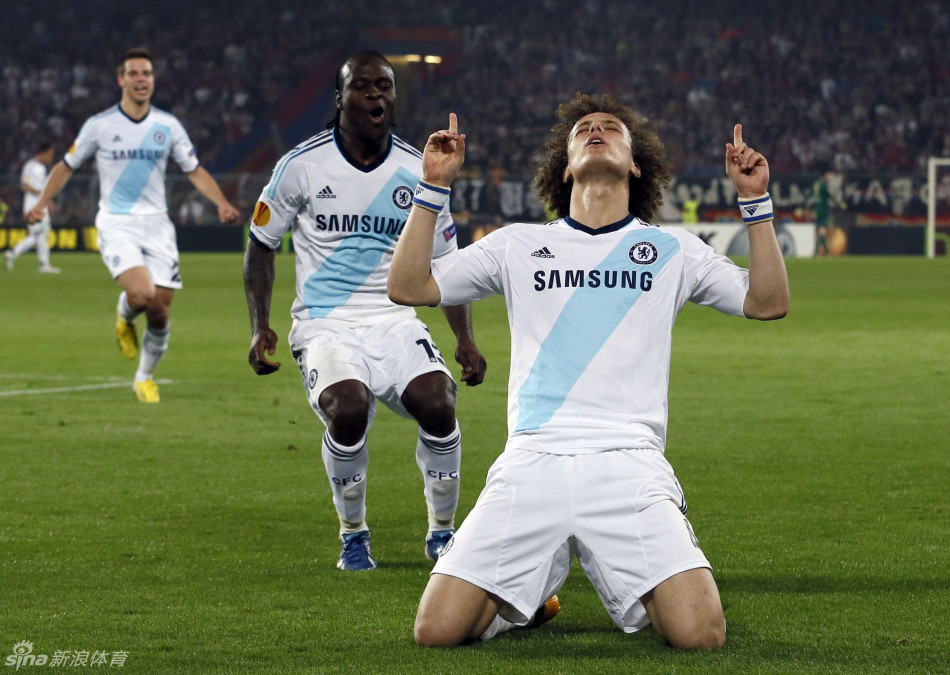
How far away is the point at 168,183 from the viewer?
35781 millimetres

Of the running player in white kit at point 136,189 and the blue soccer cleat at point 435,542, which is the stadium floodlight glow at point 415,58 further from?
the blue soccer cleat at point 435,542

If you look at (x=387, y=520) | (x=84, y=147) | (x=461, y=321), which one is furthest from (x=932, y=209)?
(x=461, y=321)

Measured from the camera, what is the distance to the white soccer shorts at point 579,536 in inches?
163

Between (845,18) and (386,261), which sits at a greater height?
(845,18)

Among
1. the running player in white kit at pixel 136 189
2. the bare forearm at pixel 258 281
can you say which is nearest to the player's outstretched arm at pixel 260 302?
the bare forearm at pixel 258 281

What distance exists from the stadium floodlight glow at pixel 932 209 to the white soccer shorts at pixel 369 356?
29.5 metres

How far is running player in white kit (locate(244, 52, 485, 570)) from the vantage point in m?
5.49

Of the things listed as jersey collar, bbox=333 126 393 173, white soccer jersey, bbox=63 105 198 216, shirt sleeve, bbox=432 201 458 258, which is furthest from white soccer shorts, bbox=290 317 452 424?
white soccer jersey, bbox=63 105 198 216

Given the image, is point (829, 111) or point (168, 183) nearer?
point (168, 183)

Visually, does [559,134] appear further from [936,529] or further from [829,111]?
[829,111]

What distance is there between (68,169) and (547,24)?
3445 cm

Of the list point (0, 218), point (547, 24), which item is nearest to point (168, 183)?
point (0, 218)
